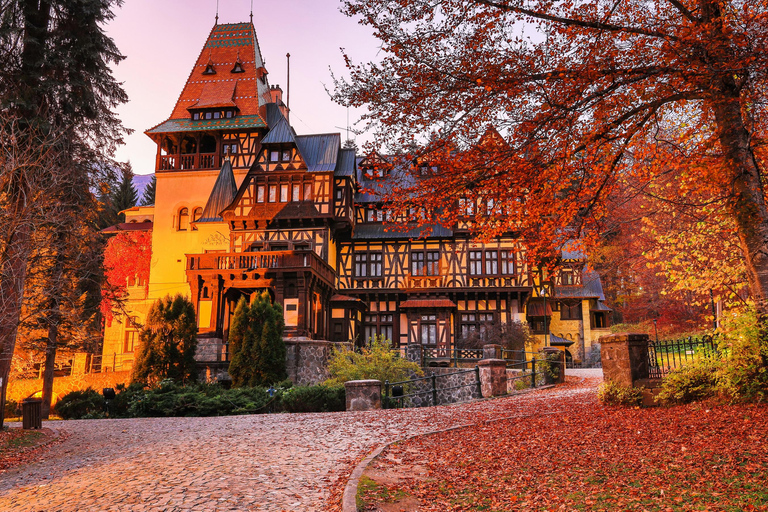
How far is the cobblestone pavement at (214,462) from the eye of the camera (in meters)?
6.31

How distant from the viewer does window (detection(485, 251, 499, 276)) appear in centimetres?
3434

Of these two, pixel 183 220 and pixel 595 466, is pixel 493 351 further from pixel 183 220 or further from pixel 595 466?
pixel 183 220

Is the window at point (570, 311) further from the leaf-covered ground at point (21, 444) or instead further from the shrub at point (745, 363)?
the leaf-covered ground at point (21, 444)

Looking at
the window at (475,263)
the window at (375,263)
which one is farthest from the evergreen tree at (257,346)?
the window at (475,263)

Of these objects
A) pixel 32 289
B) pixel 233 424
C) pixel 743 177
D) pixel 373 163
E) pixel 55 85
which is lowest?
pixel 233 424

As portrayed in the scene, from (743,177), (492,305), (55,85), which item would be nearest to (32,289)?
(55,85)

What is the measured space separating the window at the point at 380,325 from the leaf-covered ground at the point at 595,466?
997 inches

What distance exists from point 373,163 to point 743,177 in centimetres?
615

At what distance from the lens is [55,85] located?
15711 millimetres

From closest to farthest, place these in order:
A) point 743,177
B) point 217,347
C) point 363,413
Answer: point 743,177, point 363,413, point 217,347

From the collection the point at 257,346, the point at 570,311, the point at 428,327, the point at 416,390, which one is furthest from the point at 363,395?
the point at 570,311

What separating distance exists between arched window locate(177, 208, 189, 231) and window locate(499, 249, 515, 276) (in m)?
19.3

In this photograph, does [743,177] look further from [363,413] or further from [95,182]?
[95,182]

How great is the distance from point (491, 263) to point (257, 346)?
1728 centimetres
